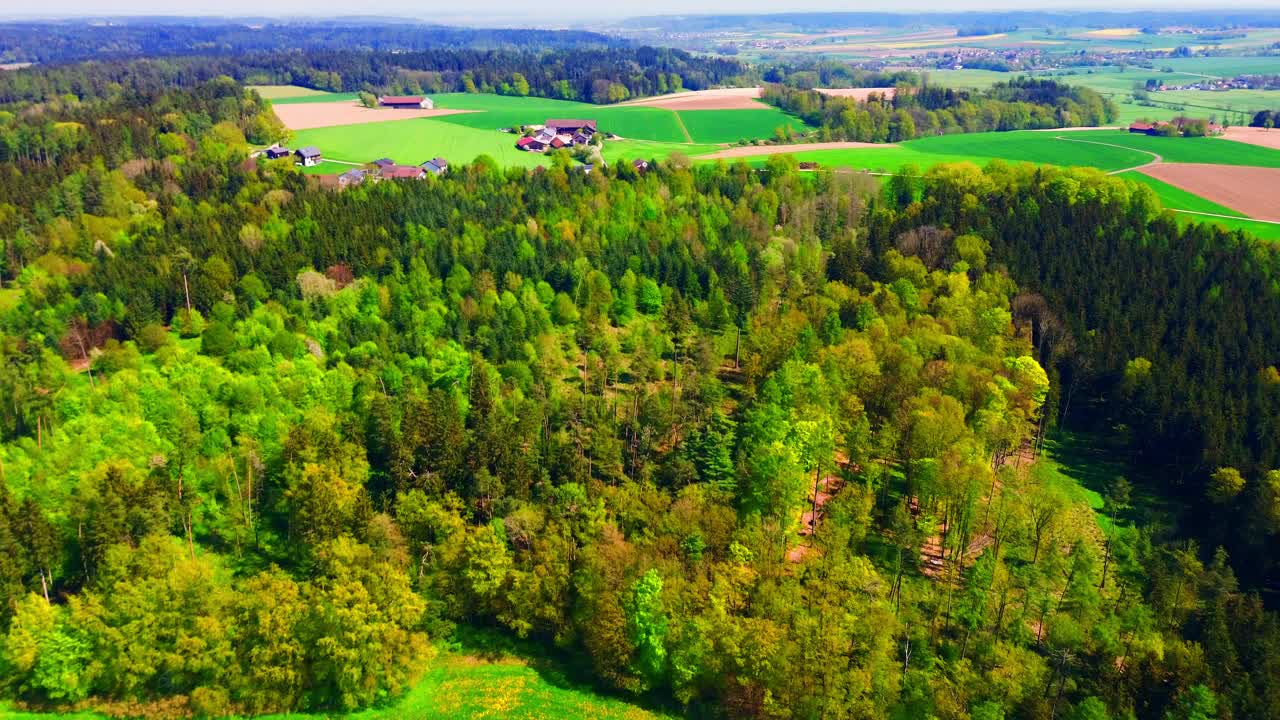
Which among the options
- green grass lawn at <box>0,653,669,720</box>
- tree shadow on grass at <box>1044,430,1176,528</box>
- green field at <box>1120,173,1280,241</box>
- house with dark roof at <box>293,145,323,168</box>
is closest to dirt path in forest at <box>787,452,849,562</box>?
green grass lawn at <box>0,653,669,720</box>

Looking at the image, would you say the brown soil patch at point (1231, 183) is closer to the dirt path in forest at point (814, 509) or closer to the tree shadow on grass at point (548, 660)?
the dirt path in forest at point (814, 509)

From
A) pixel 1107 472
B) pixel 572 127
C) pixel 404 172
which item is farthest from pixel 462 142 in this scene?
pixel 1107 472

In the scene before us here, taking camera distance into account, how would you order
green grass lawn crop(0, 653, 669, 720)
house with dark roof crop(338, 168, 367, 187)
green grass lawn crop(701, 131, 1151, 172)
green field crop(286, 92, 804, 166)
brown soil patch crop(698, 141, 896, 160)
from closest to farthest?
green grass lawn crop(0, 653, 669, 720) < house with dark roof crop(338, 168, 367, 187) < green grass lawn crop(701, 131, 1151, 172) < brown soil patch crop(698, 141, 896, 160) < green field crop(286, 92, 804, 166)

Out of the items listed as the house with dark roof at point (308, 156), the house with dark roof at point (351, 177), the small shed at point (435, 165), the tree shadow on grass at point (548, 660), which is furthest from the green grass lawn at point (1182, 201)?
the house with dark roof at point (308, 156)

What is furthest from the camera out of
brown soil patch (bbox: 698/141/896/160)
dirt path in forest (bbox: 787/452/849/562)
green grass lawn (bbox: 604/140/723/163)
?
green grass lawn (bbox: 604/140/723/163)

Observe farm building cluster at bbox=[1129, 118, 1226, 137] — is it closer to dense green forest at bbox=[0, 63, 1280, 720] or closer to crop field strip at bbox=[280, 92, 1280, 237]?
crop field strip at bbox=[280, 92, 1280, 237]
